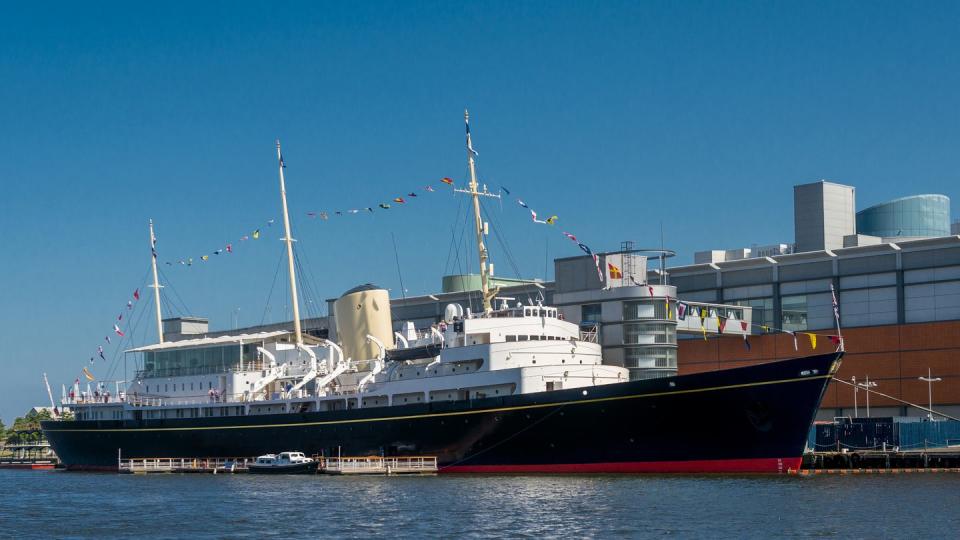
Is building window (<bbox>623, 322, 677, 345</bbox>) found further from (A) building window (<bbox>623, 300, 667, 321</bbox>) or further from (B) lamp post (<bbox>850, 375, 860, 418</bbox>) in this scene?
(B) lamp post (<bbox>850, 375, 860, 418</bbox>)

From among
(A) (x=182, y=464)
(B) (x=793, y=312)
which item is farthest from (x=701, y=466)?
(A) (x=182, y=464)

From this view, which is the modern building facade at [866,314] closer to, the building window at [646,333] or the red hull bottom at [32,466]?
the building window at [646,333]

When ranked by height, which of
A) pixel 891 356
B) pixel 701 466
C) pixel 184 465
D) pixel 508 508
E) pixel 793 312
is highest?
pixel 793 312

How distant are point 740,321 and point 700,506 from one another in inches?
1489

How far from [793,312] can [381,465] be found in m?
32.7

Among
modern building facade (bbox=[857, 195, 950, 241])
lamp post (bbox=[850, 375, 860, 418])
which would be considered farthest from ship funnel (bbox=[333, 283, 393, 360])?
modern building facade (bbox=[857, 195, 950, 241])

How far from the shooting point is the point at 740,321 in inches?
3068

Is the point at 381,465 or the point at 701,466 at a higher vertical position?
the point at 701,466

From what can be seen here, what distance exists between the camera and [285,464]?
62.1m

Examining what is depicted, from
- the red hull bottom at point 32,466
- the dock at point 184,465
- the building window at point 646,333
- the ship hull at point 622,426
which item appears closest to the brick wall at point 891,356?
the building window at point 646,333

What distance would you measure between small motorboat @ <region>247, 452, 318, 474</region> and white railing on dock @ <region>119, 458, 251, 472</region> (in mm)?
2398

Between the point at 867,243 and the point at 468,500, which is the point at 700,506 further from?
the point at 867,243

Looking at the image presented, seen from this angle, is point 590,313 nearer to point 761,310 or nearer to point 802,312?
point 761,310

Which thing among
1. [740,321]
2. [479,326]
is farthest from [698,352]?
[479,326]
